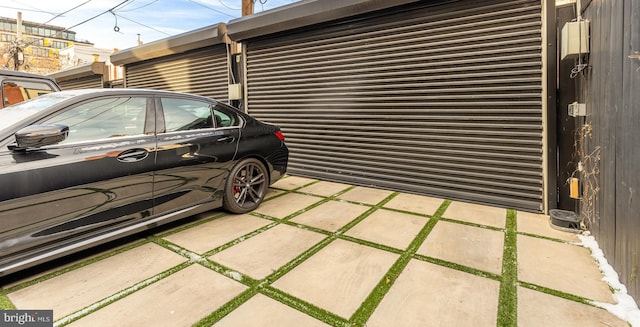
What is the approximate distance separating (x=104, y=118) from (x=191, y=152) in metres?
0.68

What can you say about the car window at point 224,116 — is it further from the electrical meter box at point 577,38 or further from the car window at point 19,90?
the electrical meter box at point 577,38

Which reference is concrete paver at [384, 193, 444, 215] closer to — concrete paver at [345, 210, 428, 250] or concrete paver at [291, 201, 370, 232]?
concrete paver at [345, 210, 428, 250]

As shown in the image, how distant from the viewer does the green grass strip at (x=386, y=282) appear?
156cm

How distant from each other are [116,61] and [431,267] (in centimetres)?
891

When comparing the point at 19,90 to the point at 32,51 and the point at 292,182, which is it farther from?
the point at 32,51

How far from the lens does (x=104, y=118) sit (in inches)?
86.9

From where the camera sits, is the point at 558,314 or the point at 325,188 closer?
the point at 558,314

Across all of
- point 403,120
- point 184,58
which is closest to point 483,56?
point 403,120

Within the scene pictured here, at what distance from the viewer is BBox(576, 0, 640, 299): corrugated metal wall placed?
1.63 meters

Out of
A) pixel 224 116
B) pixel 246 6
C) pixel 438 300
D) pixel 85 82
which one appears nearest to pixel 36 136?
pixel 224 116

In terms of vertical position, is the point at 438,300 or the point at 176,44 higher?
the point at 176,44

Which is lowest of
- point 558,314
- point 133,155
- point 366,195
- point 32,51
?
point 558,314

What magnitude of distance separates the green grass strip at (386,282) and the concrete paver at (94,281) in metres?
1.36

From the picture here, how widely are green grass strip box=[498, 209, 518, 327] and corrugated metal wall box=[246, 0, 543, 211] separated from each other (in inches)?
43.4
